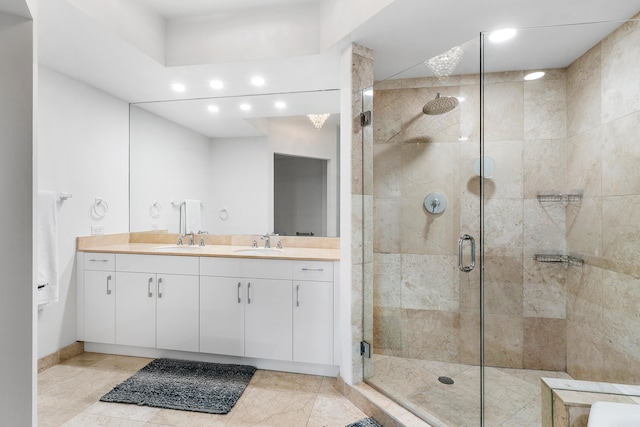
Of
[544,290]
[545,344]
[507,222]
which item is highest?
[507,222]

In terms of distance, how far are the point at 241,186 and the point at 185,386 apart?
171 cm

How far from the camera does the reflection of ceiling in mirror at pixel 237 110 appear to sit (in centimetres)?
283

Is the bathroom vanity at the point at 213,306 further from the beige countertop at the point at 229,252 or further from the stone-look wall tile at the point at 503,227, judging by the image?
the stone-look wall tile at the point at 503,227

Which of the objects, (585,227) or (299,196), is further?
(299,196)

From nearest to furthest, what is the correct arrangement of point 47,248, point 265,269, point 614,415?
point 614,415 → point 47,248 → point 265,269

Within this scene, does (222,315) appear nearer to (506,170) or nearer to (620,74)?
(506,170)

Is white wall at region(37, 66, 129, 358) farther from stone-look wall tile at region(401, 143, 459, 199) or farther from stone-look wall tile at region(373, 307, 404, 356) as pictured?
stone-look wall tile at region(401, 143, 459, 199)

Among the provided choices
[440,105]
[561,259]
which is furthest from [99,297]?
[561,259]

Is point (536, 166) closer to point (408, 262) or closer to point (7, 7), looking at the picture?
point (408, 262)

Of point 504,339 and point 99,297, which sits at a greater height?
point 99,297

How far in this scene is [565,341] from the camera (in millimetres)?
1996

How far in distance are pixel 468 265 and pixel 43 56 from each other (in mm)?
3226

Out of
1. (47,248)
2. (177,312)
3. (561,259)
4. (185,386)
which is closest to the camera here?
(561,259)

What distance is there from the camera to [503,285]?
2.10m
